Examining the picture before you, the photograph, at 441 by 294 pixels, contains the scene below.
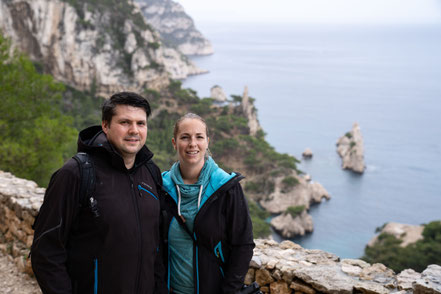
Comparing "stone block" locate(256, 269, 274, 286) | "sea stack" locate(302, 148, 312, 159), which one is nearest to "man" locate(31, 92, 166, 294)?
"stone block" locate(256, 269, 274, 286)

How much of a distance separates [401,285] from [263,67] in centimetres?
12299

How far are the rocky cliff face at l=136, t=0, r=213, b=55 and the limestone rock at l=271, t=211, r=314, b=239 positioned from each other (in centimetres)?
11267

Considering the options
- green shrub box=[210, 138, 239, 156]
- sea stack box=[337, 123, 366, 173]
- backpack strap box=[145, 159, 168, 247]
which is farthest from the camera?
sea stack box=[337, 123, 366, 173]

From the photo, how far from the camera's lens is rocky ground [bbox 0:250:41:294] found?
14.0 feet

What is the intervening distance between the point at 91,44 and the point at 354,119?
53.2 m

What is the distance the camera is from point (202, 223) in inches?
90.4

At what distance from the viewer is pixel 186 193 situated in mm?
2379

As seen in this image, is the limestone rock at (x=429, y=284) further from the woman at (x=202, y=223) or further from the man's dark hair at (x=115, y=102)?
the man's dark hair at (x=115, y=102)

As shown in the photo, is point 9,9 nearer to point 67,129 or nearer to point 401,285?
point 67,129

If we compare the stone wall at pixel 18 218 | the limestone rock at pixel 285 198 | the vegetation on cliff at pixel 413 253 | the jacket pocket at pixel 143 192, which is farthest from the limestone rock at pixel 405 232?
the jacket pocket at pixel 143 192

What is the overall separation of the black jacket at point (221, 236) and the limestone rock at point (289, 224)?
1319 inches

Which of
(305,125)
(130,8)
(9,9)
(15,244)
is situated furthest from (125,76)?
(15,244)

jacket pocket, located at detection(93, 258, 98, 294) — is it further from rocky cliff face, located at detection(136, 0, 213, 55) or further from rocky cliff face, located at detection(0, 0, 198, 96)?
rocky cliff face, located at detection(136, 0, 213, 55)

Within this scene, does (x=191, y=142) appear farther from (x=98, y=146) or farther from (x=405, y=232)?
(x=405, y=232)
